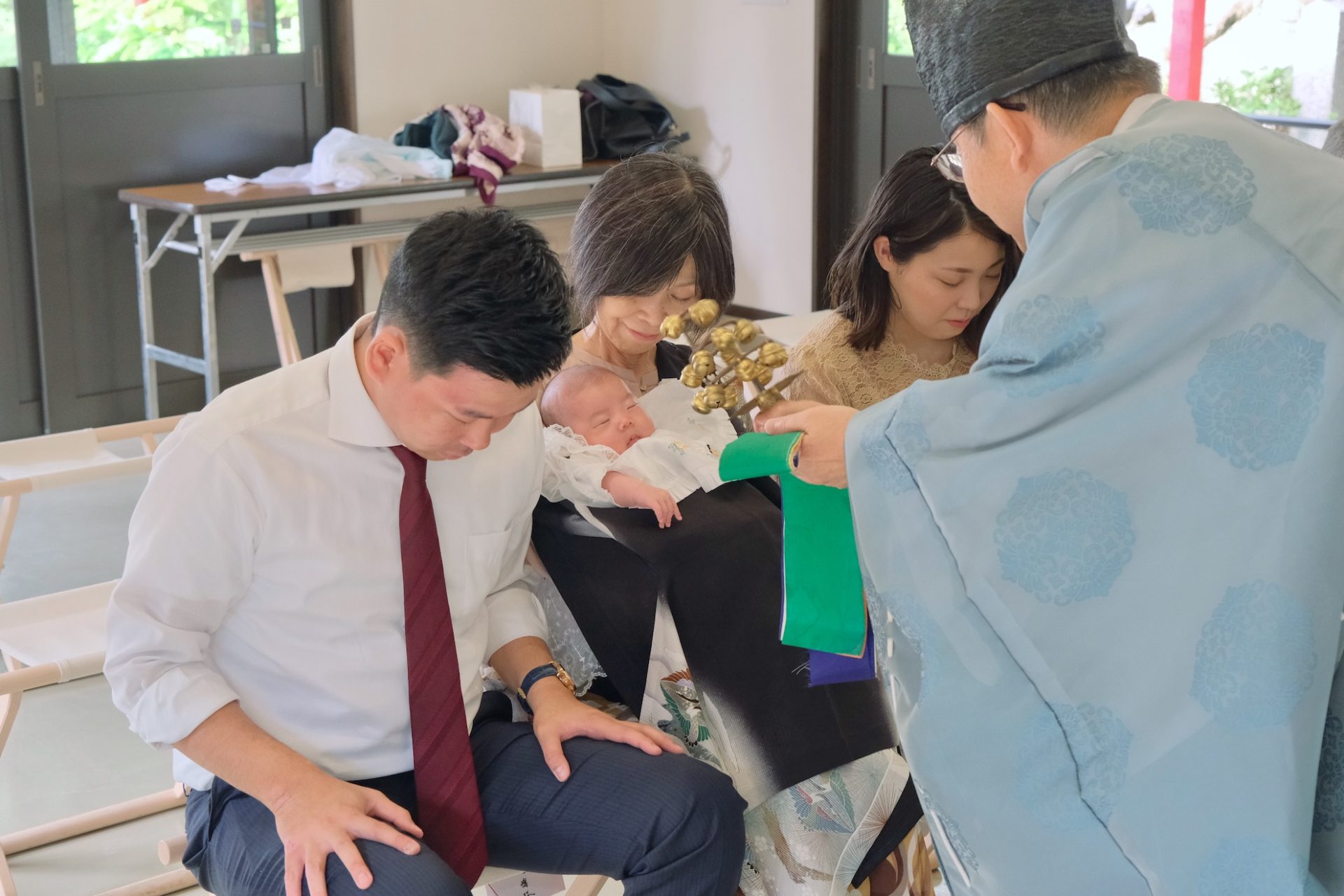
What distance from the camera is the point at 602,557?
1.77 meters

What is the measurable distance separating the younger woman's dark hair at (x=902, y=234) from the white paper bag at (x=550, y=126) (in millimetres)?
3261

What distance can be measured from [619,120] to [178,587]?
450 cm

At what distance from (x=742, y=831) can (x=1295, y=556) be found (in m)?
0.68

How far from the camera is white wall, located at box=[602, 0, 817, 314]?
5.45 meters

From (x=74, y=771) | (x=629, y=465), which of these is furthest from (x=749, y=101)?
(x=629, y=465)

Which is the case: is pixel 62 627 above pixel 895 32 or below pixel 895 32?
below

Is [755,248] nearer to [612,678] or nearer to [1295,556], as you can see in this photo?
[612,678]

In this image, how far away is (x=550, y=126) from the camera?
17.5 ft

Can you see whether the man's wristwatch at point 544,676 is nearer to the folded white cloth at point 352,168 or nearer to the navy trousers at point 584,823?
the navy trousers at point 584,823

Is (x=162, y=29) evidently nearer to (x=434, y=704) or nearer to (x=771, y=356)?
(x=434, y=704)

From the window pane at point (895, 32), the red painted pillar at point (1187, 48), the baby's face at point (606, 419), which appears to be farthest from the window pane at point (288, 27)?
the baby's face at point (606, 419)

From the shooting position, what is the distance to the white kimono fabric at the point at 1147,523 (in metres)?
1.27

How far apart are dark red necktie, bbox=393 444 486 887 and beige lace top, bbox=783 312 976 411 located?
0.75 metres

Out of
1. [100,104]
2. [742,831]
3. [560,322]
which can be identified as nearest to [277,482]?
[560,322]
